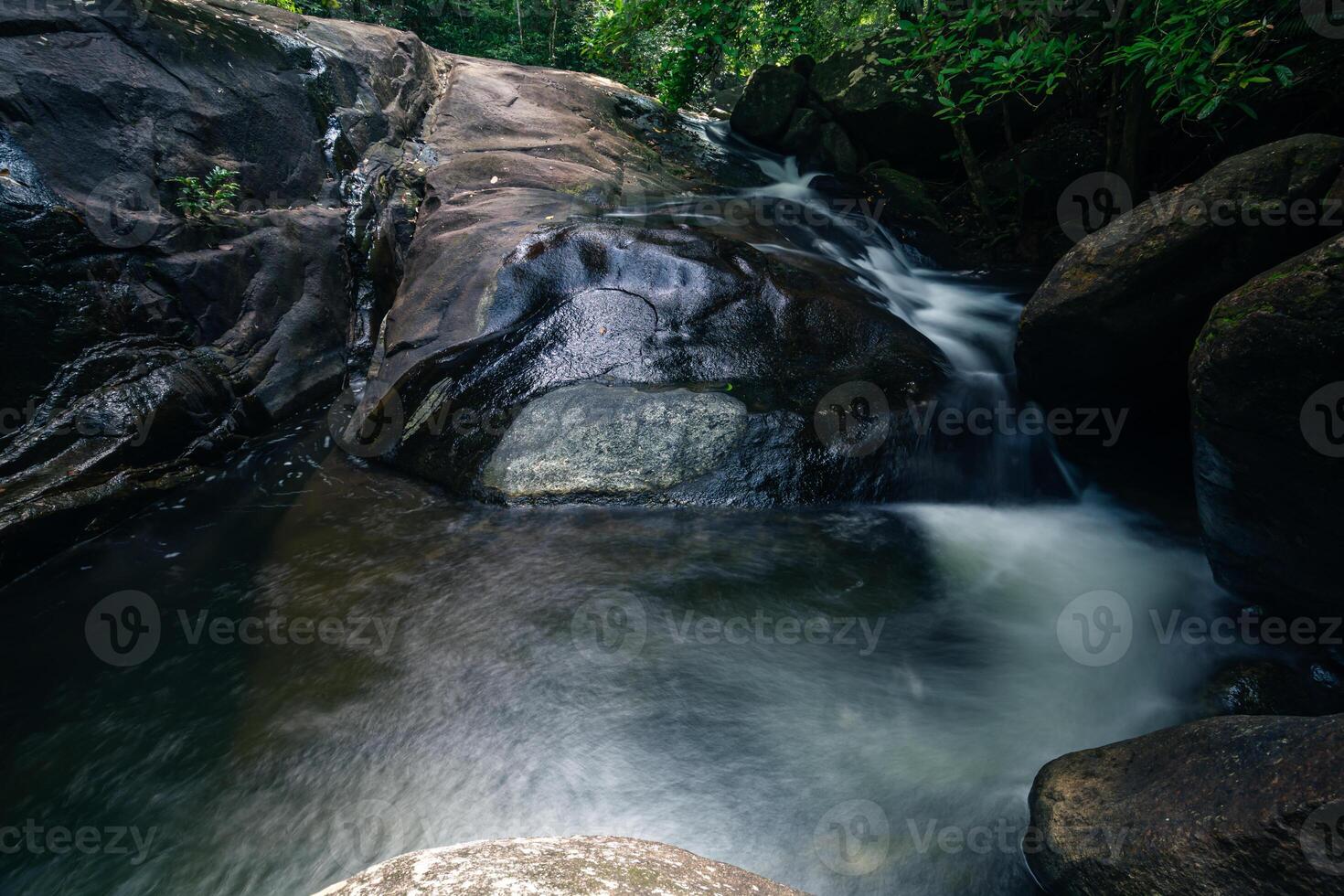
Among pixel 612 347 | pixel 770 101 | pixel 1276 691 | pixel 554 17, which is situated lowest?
pixel 1276 691

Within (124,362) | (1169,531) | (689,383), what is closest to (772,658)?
(689,383)

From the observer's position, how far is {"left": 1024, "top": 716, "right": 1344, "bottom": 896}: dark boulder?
1951mm

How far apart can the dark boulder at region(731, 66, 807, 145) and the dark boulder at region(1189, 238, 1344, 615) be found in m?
9.51

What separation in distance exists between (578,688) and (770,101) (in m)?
10.7

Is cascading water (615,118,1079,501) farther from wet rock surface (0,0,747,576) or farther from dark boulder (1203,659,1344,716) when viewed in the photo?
dark boulder (1203,659,1344,716)

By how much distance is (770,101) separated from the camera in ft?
37.6

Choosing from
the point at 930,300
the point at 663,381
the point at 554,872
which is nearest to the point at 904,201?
the point at 930,300

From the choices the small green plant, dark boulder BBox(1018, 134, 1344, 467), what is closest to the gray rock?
dark boulder BBox(1018, 134, 1344, 467)

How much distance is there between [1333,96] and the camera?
5547 millimetres

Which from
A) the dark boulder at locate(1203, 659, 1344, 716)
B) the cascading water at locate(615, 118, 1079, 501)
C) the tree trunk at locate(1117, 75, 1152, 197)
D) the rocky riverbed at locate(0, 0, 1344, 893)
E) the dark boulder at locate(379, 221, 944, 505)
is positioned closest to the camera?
the rocky riverbed at locate(0, 0, 1344, 893)

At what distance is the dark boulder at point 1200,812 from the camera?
76.8 inches

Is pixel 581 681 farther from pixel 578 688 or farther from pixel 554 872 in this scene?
pixel 554 872

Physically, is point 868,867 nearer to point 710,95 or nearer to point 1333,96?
point 1333,96

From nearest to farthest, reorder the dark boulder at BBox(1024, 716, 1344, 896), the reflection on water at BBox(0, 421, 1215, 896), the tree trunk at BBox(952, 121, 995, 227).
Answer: the dark boulder at BBox(1024, 716, 1344, 896) < the reflection on water at BBox(0, 421, 1215, 896) < the tree trunk at BBox(952, 121, 995, 227)
